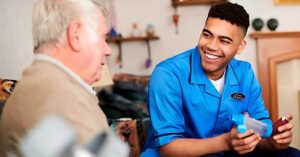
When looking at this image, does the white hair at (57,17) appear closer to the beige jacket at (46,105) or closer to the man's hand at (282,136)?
the beige jacket at (46,105)

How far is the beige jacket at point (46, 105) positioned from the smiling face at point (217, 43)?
0.85m

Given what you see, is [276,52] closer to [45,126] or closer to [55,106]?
[55,106]

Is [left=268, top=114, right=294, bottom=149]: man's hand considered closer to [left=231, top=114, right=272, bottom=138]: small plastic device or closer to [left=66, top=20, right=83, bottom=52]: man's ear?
[left=231, top=114, right=272, bottom=138]: small plastic device

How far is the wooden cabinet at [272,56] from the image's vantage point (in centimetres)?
305

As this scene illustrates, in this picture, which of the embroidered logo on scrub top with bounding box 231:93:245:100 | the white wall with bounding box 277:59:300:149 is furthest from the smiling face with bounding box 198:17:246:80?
the white wall with bounding box 277:59:300:149

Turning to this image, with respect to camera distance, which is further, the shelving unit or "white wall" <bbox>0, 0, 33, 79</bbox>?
the shelving unit

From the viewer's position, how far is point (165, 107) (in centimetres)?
156

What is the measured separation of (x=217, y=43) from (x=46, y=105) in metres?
1.03

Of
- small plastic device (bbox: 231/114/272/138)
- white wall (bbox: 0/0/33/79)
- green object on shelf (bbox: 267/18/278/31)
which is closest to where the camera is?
small plastic device (bbox: 231/114/272/138)

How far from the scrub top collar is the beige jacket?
813 millimetres

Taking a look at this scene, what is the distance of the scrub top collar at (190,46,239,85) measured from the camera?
165 cm

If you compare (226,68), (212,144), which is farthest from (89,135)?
(226,68)

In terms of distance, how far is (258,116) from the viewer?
173 cm

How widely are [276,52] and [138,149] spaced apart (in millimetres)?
1655
